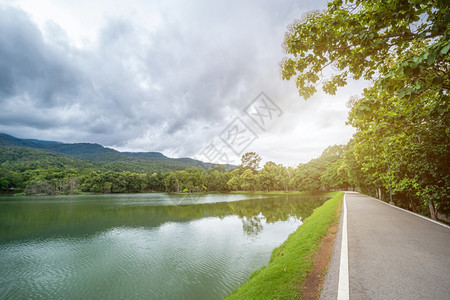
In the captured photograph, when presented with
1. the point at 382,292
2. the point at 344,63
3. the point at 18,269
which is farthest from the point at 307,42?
the point at 18,269

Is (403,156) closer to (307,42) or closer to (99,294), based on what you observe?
(307,42)

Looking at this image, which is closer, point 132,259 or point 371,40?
point 371,40

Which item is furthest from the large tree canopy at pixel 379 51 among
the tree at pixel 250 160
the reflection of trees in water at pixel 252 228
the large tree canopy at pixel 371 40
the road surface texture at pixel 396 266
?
the tree at pixel 250 160

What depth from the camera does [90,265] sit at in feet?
33.5

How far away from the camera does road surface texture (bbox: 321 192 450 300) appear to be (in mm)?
3599

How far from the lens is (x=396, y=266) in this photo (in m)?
4.61

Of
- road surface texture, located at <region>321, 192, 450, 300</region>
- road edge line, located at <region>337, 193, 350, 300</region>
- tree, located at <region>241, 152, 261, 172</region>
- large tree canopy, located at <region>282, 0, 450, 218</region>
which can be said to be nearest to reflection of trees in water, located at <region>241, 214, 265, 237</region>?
road surface texture, located at <region>321, 192, 450, 300</region>

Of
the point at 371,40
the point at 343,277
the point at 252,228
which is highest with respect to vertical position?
the point at 371,40

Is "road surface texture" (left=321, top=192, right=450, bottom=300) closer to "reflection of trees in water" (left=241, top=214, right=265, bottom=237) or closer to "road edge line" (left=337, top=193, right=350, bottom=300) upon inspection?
"road edge line" (left=337, top=193, right=350, bottom=300)

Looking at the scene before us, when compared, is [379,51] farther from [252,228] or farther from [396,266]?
[252,228]

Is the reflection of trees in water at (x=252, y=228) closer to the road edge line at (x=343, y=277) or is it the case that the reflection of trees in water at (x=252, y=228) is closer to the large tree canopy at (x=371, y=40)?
the road edge line at (x=343, y=277)

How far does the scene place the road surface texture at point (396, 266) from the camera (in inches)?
142

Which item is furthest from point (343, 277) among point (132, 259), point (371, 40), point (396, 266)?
point (132, 259)

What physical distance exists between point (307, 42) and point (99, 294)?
10.7m
